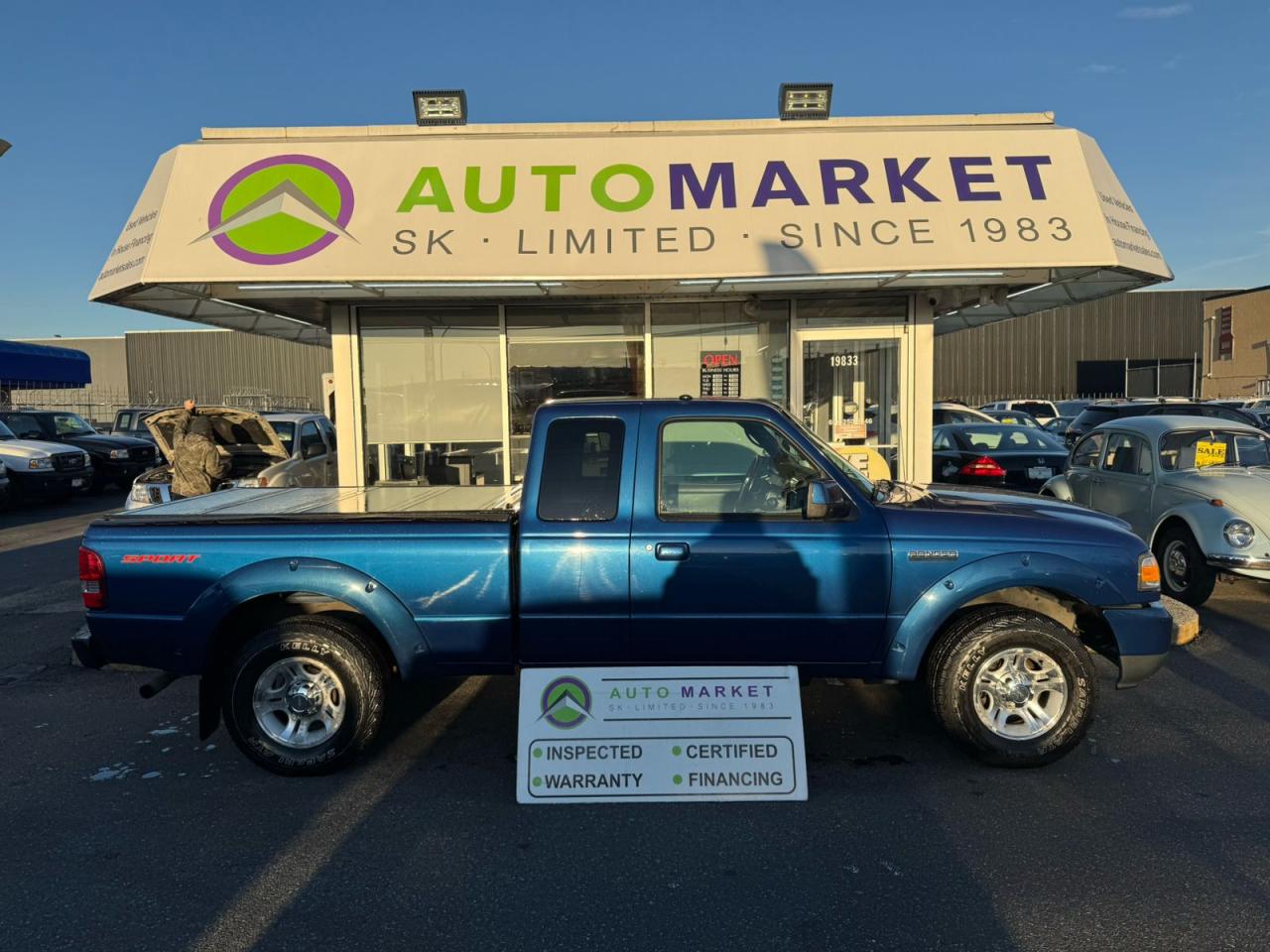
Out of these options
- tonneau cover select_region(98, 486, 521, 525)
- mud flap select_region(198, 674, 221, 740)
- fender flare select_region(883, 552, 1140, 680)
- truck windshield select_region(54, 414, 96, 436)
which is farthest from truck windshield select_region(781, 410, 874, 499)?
truck windshield select_region(54, 414, 96, 436)

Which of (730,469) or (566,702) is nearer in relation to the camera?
(566,702)

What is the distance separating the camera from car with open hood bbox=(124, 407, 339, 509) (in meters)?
10.4

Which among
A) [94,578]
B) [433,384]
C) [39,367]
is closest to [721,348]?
[433,384]

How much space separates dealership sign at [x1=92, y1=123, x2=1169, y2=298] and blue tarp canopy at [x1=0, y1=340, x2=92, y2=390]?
67.5 ft

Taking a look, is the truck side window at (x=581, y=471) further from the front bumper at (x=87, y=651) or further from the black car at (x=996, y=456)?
the black car at (x=996, y=456)

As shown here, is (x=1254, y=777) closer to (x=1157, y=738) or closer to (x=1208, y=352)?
(x=1157, y=738)

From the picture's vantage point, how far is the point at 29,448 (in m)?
15.5

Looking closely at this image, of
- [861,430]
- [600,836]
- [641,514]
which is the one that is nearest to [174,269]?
[641,514]

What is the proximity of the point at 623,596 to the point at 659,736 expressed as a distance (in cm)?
68

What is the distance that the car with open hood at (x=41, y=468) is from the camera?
49.6ft

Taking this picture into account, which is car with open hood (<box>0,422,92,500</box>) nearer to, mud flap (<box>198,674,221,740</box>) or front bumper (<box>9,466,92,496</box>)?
front bumper (<box>9,466,92,496</box>)

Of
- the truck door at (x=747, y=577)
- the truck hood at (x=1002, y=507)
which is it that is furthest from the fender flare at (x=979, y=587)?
the truck hood at (x=1002, y=507)

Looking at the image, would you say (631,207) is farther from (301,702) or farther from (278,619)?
(301,702)

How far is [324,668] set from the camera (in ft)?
13.8
